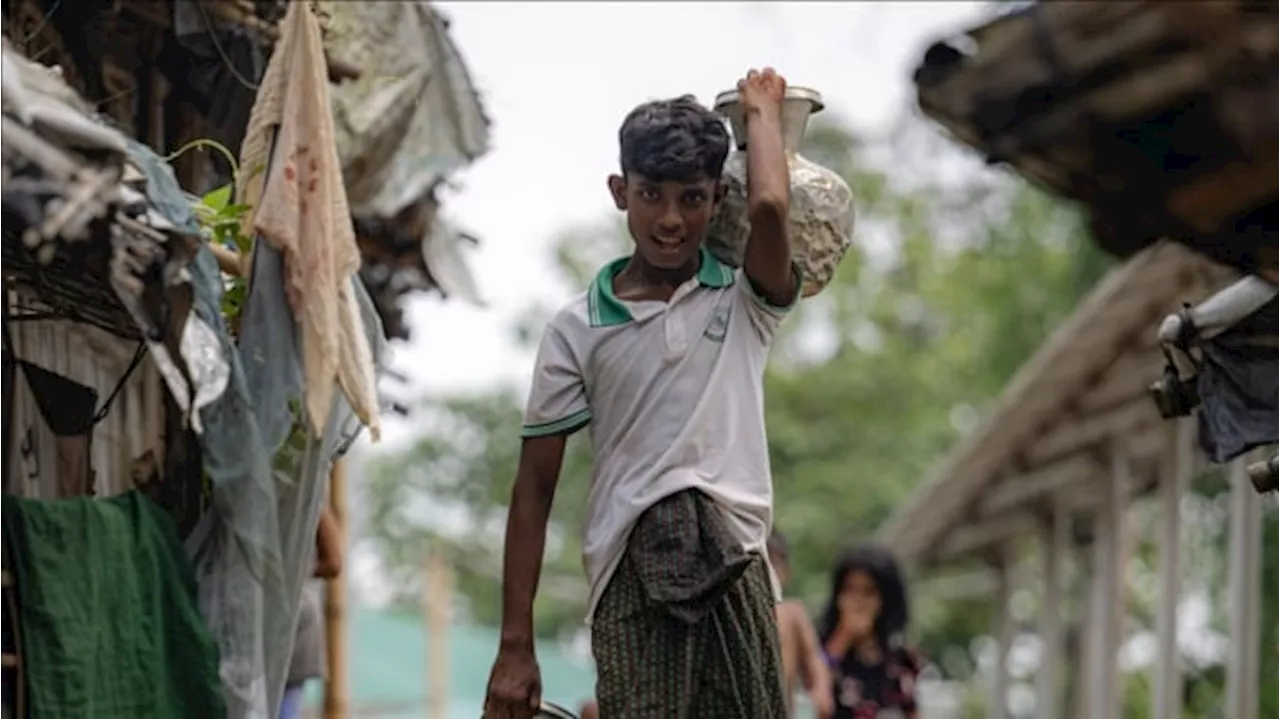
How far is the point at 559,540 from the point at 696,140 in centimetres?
2356

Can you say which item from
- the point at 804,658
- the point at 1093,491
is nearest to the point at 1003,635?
the point at 1093,491

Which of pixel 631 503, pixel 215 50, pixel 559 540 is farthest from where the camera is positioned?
pixel 559 540

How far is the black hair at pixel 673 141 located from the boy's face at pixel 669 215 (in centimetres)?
2

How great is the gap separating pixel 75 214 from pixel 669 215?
143 cm

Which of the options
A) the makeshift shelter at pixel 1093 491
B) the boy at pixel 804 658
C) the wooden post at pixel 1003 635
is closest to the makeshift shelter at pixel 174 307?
the boy at pixel 804 658

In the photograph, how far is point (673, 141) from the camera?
17.6 feet

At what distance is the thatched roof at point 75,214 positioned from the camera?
173 inches

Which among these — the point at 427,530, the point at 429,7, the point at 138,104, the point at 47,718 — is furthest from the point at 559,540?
the point at 47,718

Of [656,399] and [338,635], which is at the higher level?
[656,399]

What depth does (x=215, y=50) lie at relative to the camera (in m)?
7.55

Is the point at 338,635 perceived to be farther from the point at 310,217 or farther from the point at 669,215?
the point at 669,215

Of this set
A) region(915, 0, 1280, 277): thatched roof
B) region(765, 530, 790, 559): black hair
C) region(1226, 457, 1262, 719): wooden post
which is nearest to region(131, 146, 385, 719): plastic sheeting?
region(765, 530, 790, 559): black hair

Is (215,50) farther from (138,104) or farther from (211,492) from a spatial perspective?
(211,492)

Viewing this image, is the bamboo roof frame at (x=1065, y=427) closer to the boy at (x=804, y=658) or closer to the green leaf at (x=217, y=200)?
the boy at (x=804, y=658)
